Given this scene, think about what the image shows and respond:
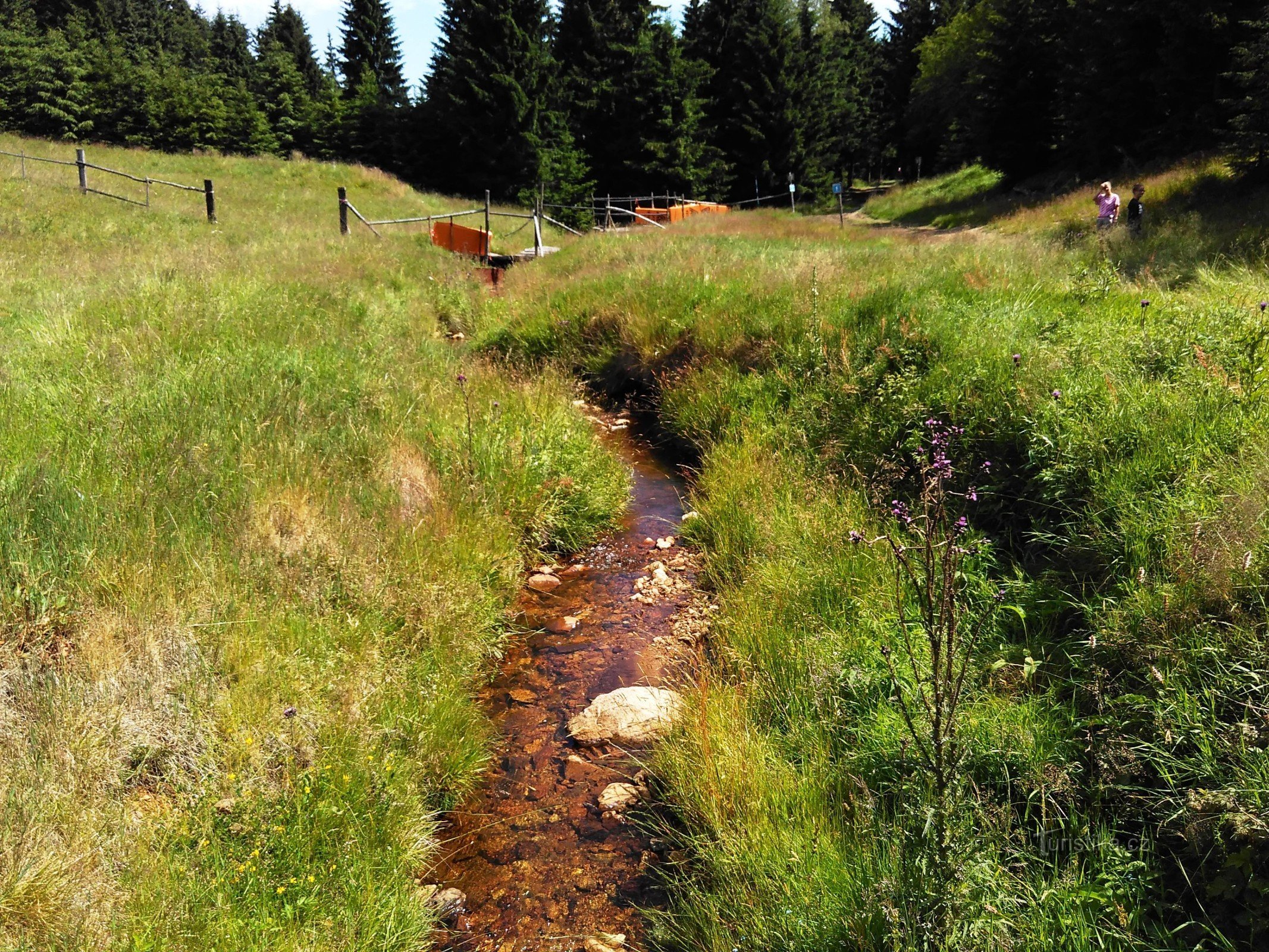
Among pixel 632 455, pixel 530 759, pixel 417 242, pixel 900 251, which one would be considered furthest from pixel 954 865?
pixel 417 242

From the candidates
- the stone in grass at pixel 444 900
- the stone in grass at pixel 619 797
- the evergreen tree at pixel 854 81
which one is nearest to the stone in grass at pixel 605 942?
the stone in grass at pixel 444 900

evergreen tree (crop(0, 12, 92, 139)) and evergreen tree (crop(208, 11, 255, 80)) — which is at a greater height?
evergreen tree (crop(208, 11, 255, 80))

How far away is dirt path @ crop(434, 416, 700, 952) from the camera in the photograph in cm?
315

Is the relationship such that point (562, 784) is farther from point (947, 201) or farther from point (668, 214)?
point (947, 201)

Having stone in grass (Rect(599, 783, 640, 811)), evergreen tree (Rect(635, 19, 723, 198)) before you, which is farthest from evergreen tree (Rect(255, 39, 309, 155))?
stone in grass (Rect(599, 783, 640, 811))

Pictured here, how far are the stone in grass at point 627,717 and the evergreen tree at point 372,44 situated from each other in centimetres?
6612

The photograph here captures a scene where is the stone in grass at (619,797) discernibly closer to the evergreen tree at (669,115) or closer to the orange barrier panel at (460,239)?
the orange barrier panel at (460,239)

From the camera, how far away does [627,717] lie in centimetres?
422

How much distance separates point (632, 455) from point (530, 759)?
15.9ft

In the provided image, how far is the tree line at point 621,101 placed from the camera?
3359 cm

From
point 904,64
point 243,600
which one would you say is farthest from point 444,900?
point 904,64

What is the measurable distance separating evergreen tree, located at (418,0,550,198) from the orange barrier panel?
2240 centimetres

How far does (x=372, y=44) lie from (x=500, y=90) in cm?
3013

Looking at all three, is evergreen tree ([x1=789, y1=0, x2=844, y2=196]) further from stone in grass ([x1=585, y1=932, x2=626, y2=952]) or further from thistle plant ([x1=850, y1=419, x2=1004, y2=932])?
stone in grass ([x1=585, y1=932, x2=626, y2=952])
